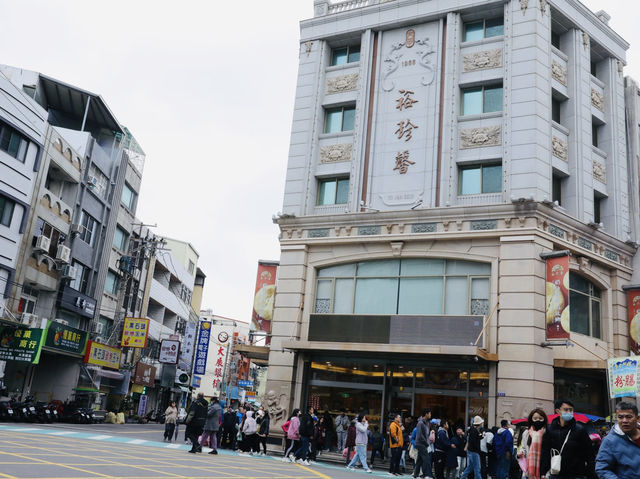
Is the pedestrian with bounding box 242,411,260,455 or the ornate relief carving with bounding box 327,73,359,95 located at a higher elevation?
the ornate relief carving with bounding box 327,73,359,95

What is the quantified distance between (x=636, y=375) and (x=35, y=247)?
2504 cm

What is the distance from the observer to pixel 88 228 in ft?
118

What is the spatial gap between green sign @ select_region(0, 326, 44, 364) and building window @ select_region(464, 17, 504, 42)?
21.7 m

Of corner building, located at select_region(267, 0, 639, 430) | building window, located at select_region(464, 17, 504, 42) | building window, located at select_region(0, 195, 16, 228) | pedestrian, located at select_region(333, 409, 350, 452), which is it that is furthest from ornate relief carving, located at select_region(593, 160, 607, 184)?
building window, located at select_region(0, 195, 16, 228)


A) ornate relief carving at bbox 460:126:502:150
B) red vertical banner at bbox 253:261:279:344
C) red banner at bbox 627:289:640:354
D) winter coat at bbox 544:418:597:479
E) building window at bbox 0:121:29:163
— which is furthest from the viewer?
building window at bbox 0:121:29:163

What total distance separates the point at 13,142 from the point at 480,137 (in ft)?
64.6

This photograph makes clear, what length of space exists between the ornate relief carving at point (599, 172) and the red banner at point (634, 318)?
14.6 feet

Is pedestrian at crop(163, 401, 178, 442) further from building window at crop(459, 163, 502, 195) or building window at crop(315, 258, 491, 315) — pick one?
building window at crop(459, 163, 502, 195)

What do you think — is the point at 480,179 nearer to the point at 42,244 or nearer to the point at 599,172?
the point at 599,172

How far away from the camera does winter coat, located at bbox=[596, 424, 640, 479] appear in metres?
5.38

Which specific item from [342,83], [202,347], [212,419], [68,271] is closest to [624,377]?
[212,419]

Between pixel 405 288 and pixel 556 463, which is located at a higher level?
pixel 405 288

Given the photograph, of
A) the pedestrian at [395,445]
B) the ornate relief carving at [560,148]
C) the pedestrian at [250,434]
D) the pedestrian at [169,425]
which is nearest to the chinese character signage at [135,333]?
the pedestrian at [169,425]

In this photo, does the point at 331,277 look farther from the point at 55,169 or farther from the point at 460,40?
the point at 55,169
